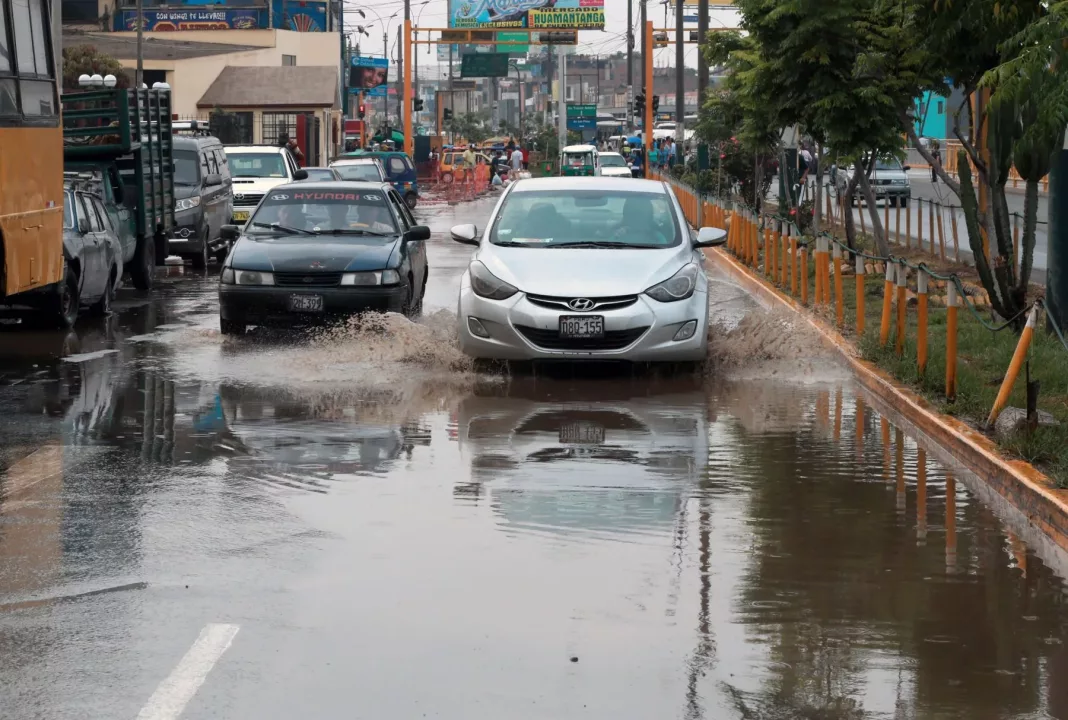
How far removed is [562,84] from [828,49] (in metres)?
63.7

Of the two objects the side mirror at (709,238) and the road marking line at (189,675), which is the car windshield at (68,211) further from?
the road marking line at (189,675)

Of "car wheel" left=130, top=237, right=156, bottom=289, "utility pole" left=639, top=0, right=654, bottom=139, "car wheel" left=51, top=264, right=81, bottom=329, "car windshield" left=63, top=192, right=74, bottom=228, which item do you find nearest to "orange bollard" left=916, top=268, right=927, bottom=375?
"car wheel" left=51, top=264, right=81, bottom=329

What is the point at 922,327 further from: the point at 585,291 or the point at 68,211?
the point at 68,211

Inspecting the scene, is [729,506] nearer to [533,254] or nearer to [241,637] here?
[241,637]

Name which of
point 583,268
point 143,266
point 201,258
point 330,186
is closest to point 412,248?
point 330,186

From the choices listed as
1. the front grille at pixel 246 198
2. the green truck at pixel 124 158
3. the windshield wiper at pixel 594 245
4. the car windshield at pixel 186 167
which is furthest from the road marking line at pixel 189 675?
the front grille at pixel 246 198

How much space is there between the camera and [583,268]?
517 inches

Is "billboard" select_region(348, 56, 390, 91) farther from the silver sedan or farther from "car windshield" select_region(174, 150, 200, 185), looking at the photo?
the silver sedan

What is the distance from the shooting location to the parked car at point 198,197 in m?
25.7

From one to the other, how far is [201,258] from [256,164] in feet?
22.8

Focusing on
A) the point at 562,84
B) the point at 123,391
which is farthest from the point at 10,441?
the point at 562,84

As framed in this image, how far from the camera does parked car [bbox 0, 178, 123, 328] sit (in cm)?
1648

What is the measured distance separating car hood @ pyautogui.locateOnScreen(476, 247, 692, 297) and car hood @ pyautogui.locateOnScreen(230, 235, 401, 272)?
7.82ft

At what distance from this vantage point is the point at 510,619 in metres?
6.29
